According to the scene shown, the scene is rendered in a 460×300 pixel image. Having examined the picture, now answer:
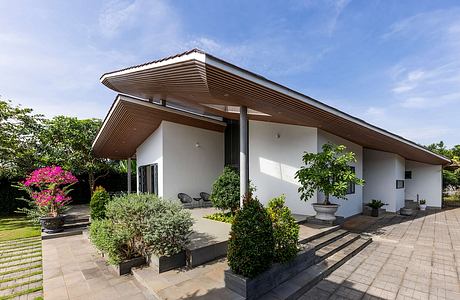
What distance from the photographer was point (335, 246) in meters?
5.81

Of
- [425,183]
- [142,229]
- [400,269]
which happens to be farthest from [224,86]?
[425,183]

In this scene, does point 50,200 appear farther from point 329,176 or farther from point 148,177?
point 329,176

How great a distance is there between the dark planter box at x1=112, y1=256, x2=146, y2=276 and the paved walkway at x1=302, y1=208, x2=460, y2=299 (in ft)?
10.1

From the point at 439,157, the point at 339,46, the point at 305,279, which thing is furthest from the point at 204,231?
the point at 439,157

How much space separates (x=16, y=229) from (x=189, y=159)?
7.09 metres

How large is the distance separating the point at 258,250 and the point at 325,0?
725 centimetres

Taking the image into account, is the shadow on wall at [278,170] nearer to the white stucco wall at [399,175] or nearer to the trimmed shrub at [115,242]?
the trimmed shrub at [115,242]

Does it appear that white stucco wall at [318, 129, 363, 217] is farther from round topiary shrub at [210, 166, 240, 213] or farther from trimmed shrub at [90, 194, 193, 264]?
trimmed shrub at [90, 194, 193, 264]

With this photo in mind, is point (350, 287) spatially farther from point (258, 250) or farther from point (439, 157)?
point (439, 157)

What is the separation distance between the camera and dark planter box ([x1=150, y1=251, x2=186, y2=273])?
13.8 ft

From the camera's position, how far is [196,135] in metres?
11.2

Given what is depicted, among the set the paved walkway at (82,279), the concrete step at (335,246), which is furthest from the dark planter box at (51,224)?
the concrete step at (335,246)

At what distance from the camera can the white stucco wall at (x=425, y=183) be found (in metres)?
14.5

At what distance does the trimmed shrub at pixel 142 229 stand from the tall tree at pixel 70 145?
36.3 feet
